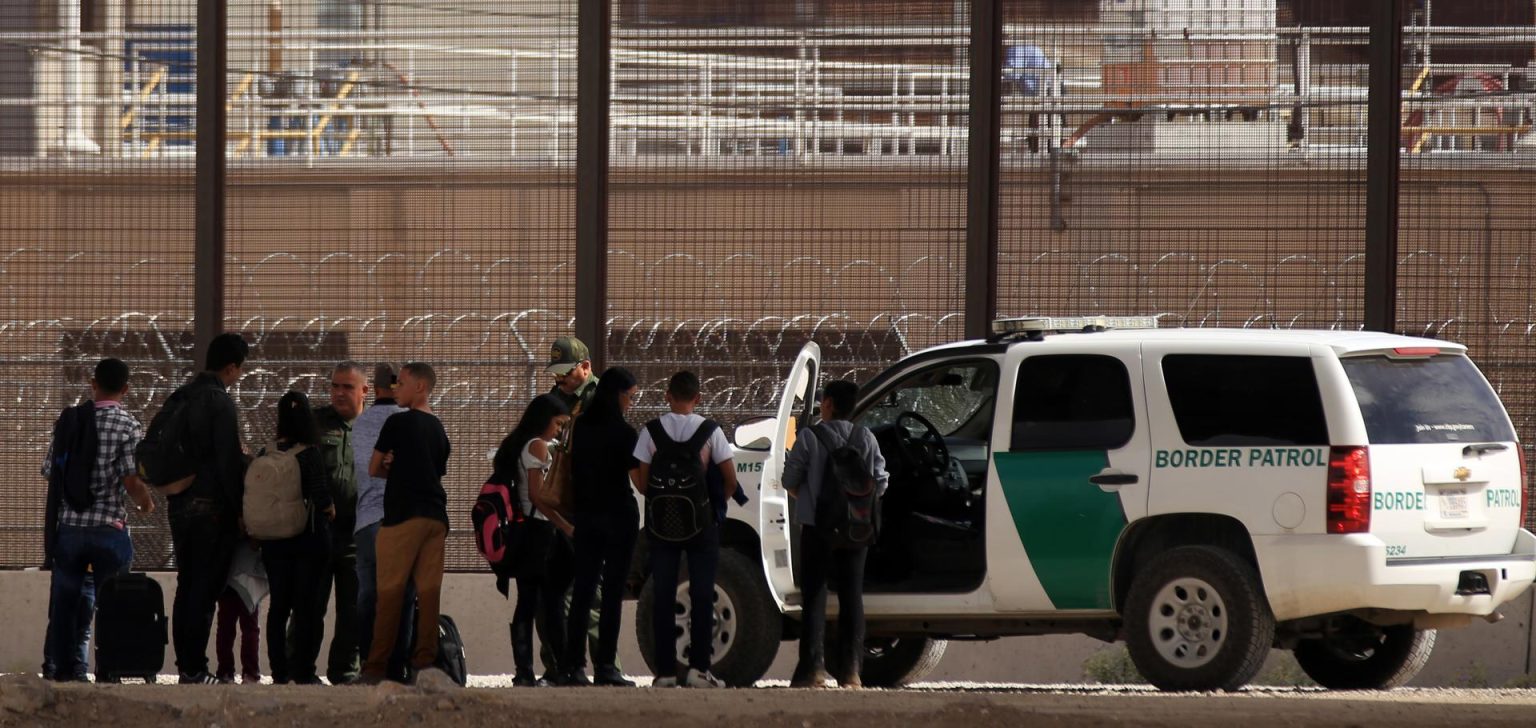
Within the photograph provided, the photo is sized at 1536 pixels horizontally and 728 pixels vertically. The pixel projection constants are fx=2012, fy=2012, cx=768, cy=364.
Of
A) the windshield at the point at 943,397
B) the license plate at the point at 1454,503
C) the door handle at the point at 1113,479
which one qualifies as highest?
the windshield at the point at 943,397

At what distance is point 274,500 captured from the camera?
9789 mm

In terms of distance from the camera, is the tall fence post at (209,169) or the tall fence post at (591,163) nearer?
the tall fence post at (591,163)

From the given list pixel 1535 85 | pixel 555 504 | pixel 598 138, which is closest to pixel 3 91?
pixel 598 138

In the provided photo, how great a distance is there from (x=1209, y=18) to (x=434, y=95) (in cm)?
521

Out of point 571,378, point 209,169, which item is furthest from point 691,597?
point 209,169

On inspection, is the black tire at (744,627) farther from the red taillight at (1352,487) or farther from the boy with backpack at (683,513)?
the red taillight at (1352,487)

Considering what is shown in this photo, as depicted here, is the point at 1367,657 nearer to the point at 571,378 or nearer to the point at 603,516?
the point at 603,516

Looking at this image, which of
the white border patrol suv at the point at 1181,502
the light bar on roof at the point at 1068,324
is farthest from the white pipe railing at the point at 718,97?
the white border patrol suv at the point at 1181,502

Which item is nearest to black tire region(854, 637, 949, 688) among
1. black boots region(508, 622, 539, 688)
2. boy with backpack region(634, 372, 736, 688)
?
boy with backpack region(634, 372, 736, 688)

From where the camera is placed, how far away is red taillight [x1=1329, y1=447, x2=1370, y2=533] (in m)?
8.98

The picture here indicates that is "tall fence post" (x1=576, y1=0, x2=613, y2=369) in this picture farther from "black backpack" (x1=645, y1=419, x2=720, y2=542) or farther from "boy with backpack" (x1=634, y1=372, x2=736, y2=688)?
"black backpack" (x1=645, y1=419, x2=720, y2=542)

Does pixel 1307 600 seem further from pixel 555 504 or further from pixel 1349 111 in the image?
pixel 1349 111

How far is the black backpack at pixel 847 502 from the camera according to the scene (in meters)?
9.58

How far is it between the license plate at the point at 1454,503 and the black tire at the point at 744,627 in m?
3.27
